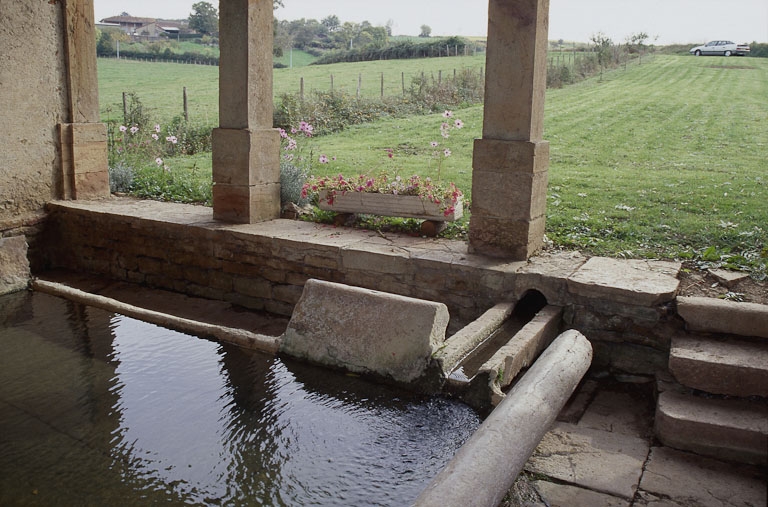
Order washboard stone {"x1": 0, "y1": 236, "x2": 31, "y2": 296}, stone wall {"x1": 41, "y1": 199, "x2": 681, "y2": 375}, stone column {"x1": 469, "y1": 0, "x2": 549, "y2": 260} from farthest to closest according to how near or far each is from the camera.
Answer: washboard stone {"x1": 0, "y1": 236, "x2": 31, "y2": 296}, stone column {"x1": 469, "y1": 0, "x2": 549, "y2": 260}, stone wall {"x1": 41, "y1": 199, "x2": 681, "y2": 375}

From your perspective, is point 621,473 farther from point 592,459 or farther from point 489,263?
point 489,263

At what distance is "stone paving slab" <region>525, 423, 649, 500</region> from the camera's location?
3.13 meters

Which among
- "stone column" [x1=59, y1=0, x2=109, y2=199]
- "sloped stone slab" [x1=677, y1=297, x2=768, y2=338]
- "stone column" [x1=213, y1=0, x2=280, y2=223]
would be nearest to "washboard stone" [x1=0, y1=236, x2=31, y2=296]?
"stone column" [x1=59, y1=0, x2=109, y2=199]

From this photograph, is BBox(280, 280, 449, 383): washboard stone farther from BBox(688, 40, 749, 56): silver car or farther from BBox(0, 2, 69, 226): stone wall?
BBox(688, 40, 749, 56): silver car

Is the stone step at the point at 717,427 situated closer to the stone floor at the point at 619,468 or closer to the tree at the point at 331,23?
the stone floor at the point at 619,468

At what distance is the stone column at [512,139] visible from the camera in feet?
16.0

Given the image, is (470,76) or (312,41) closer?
(470,76)

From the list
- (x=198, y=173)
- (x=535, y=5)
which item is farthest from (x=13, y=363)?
(x=198, y=173)

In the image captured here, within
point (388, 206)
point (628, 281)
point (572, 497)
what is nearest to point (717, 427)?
point (572, 497)

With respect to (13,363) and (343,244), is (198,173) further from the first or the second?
(13,363)

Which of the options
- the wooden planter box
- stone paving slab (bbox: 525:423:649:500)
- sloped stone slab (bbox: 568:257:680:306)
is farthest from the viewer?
the wooden planter box

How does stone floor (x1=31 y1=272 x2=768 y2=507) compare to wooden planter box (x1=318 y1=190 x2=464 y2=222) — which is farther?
wooden planter box (x1=318 y1=190 x2=464 y2=222)

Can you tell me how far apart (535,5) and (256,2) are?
276 cm

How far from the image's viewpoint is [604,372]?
4.56 meters
